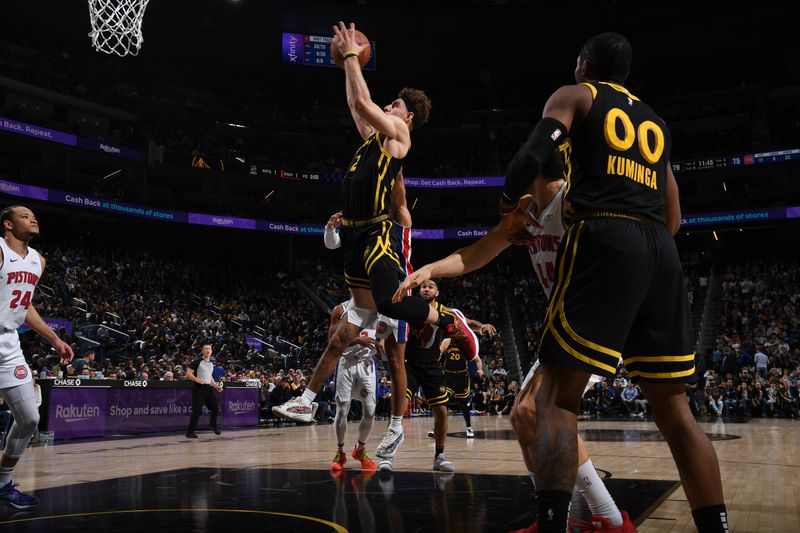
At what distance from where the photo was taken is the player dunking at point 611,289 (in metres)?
2.50

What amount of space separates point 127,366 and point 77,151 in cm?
1599

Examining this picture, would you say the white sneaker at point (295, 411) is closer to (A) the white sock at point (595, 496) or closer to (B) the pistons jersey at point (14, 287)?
(A) the white sock at point (595, 496)

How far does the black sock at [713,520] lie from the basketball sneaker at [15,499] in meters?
4.33

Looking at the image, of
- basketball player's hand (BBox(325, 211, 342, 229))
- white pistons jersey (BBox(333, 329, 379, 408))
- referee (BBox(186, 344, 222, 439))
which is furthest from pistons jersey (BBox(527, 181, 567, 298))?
referee (BBox(186, 344, 222, 439))

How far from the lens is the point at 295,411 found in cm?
479

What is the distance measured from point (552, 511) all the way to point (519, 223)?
3.61ft

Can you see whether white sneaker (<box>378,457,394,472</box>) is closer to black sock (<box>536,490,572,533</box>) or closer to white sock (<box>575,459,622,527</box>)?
white sock (<box>575,459,622,527</box>)

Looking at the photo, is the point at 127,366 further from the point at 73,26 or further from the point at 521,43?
the point at 521,43

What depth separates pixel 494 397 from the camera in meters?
22.9

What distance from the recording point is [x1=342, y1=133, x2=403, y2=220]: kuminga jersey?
507cm

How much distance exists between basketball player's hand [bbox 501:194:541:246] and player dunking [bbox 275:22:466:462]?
173 centimetres

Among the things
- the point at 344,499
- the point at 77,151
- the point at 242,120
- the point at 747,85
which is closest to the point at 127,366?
the point at 344,499

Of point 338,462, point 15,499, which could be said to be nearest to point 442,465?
point 338,462

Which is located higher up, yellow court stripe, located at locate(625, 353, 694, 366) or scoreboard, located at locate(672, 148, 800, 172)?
scoreboard, located at locate(672, 148, 800, 172)
